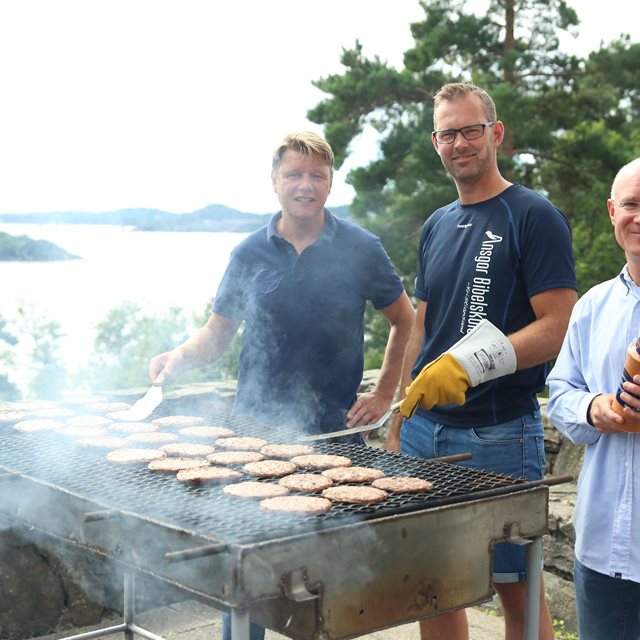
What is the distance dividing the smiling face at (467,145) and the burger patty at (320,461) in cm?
128

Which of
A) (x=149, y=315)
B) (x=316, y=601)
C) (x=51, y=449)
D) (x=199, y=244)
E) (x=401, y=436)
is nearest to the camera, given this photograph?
(x=316, y=601)

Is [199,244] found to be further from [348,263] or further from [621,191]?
[621,191]

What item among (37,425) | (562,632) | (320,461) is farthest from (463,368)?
(562,632)

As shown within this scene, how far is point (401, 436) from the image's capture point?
3.75 metres

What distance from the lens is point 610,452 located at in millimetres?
2699

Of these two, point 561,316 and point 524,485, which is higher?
point 561,316

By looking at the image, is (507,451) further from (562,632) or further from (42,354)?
(42,354)

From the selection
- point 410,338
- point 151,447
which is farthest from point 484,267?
point 151,447

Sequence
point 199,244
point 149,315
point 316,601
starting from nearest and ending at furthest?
point 316,601, point 199,244, point 149,315

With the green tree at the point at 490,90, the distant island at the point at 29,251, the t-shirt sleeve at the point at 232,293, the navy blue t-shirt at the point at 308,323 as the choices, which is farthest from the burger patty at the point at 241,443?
the green tree at the point at 490,90

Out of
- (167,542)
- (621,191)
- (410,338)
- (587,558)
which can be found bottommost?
(587,558)

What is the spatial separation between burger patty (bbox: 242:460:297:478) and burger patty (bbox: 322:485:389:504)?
0.27 m

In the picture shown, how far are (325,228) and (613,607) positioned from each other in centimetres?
208

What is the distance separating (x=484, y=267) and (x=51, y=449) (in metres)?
1.81
